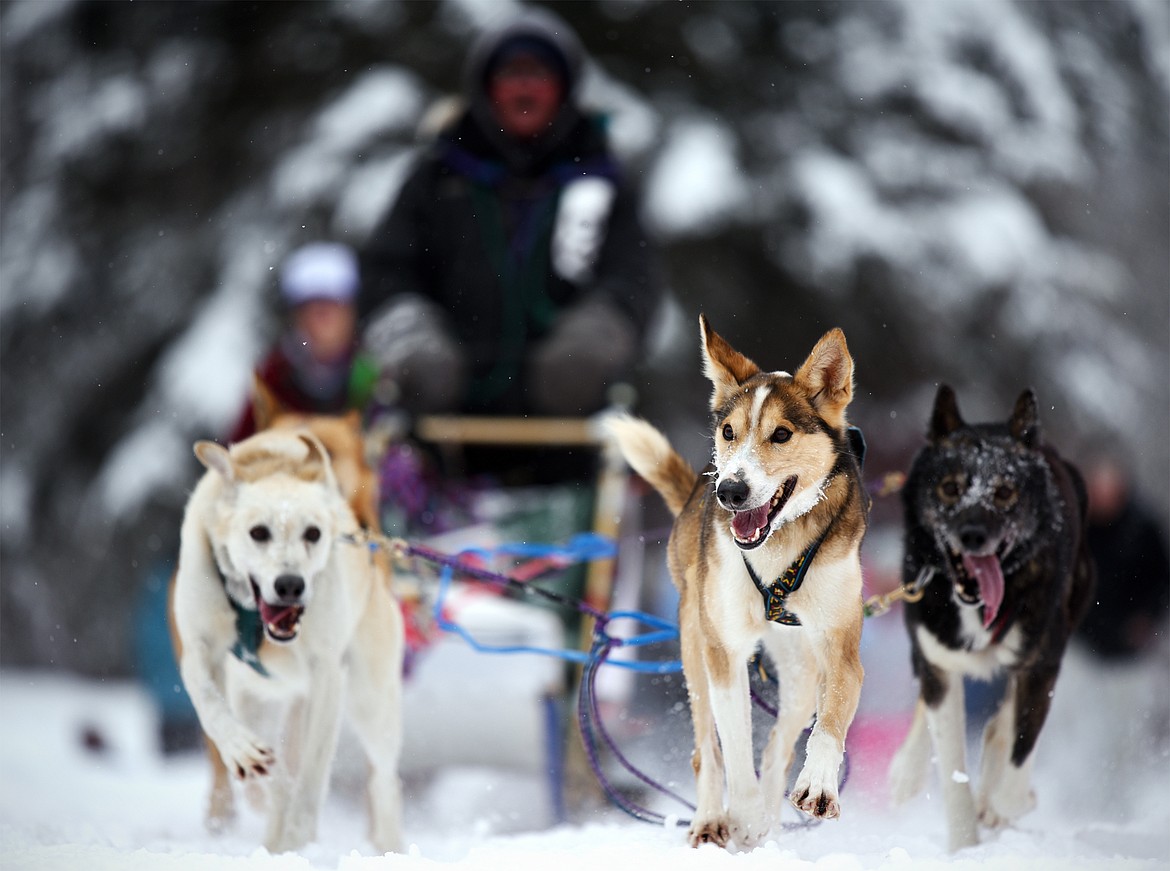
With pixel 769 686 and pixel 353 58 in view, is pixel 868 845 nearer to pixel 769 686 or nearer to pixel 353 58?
pixel 769 686

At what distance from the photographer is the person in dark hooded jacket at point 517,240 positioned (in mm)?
4184

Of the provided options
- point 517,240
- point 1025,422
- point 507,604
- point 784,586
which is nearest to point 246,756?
point 784,586

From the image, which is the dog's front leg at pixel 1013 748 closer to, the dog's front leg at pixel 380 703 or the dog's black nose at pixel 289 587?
the dog's front leg at pixel 380 703

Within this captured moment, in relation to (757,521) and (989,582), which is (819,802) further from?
(989,582)

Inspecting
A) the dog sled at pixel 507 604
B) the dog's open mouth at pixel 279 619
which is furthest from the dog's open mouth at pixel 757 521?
the dog sled at pixel 507 604

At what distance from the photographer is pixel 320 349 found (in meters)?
4.66

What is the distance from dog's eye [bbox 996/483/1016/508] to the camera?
2.18 meters

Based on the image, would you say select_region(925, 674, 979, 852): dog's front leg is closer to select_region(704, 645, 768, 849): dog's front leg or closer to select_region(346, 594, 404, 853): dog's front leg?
select_region(704, 645, 768, 849): dog's front leg

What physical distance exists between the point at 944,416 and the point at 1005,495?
0.19 metres

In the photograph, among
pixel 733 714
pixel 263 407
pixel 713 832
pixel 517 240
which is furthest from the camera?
pixel 517 240

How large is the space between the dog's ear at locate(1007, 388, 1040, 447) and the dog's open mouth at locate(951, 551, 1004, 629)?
21 cm

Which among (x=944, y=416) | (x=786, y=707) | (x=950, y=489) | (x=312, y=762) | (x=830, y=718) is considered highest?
(x=944, y=416)

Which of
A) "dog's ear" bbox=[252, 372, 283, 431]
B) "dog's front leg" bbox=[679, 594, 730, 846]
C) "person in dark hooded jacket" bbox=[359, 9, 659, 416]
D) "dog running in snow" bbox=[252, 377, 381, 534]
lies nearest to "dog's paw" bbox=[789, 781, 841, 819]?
"dog's front leg" bbox=[679, 594, 730, 846]

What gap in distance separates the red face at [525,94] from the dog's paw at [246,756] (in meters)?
2.82
